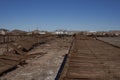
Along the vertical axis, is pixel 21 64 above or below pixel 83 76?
below

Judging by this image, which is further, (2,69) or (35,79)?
(2,69)

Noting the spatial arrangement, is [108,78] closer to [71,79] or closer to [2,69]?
[71,79]

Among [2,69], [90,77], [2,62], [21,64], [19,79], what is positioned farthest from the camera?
[21,64]

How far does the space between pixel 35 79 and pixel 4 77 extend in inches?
59.8

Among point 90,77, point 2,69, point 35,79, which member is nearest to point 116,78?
point 90,77

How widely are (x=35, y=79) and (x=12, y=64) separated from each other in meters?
3.24

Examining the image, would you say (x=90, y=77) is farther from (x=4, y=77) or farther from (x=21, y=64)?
(x=21, y=64)

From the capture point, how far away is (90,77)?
5.94m

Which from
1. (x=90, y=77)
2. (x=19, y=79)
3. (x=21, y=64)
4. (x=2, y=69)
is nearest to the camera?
(x=90, y=77)

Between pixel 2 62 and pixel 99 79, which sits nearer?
pixel 99 79

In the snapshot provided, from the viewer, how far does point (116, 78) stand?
5.73 m

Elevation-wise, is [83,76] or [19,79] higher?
[83,76]

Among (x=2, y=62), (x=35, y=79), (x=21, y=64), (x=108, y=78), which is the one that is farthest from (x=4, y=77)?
(x=108, y=78)

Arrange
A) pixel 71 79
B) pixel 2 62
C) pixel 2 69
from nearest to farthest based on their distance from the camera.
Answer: pixel 71 79
pixel 2 69
pixel 2 62
